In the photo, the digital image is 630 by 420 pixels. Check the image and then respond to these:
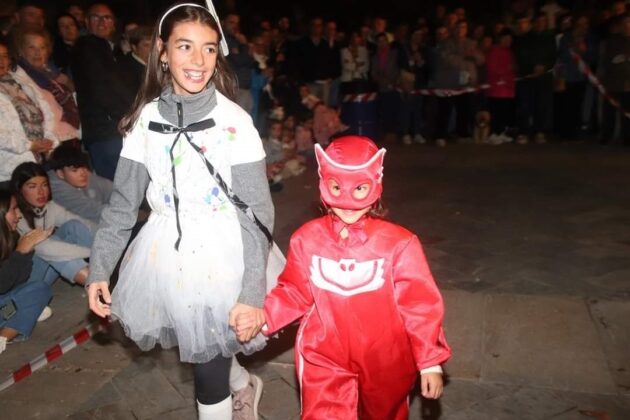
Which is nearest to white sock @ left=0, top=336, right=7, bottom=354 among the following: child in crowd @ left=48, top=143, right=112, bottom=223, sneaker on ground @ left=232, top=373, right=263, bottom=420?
child in crowd @ left=48, top=143, right=112, bottom=223

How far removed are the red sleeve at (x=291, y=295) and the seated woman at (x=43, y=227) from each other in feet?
9.42

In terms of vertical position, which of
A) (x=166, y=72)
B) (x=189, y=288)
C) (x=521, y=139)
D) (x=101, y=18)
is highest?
(x=101, y=18)

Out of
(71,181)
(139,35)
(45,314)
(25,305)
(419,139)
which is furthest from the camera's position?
(419,139)

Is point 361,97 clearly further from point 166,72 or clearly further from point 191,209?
point 191,209

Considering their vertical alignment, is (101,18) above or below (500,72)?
above

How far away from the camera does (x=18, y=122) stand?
5016 millimetres

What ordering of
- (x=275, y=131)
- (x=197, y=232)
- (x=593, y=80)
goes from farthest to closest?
(x=593, y=80), (x=275, y=131), (x=197, y=232)

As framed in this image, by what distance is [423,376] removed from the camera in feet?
7.85

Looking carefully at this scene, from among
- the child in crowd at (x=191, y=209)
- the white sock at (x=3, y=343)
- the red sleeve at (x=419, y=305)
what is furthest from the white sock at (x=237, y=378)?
the white sock at (x=3, y=343)

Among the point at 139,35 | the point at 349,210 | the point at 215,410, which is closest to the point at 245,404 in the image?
the point at 215,410

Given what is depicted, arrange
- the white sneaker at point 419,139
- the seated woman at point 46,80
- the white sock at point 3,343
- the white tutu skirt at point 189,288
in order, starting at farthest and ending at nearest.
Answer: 1. the white sneaker at point 419,139
2. the seated woman at point 46,80
3. the white sock at point 3,343
4. the white tutu skirt at point 189,288

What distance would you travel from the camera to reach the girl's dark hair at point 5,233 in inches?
175

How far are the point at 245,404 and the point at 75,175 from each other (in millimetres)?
3300

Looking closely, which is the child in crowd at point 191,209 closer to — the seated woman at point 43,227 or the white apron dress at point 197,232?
the white apron dress at point 197,232
